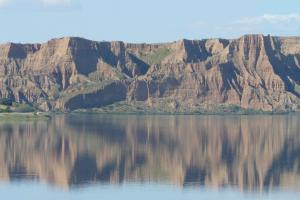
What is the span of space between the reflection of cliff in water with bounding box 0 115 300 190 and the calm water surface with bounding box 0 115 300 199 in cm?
9

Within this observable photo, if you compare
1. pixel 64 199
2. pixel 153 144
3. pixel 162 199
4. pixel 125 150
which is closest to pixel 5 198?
pixel 64 199

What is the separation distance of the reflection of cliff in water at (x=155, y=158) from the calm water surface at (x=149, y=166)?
9 cm

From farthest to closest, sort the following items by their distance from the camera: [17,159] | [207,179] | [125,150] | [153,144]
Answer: [153,144], [125,150], [17,159], [207,179]

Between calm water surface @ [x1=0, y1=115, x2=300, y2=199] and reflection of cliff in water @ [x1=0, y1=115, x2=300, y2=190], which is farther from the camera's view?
reflection of cliff in water @ [x1=0, y1=115, x2=300, y2=190]

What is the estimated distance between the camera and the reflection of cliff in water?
275 feet

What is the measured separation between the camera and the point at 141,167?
302 feet

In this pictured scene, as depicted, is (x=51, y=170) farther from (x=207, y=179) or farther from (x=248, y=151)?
(x=248, y=151)

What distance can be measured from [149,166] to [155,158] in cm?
853

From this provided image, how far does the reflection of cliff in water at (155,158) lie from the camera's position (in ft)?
275

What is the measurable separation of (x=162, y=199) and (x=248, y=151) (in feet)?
147

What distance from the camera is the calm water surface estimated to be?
7419cm

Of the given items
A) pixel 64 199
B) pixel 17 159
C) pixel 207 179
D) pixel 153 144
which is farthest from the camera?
pixel 153 144

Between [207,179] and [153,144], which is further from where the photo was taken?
[153,144]

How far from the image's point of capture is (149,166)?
93312 mm
